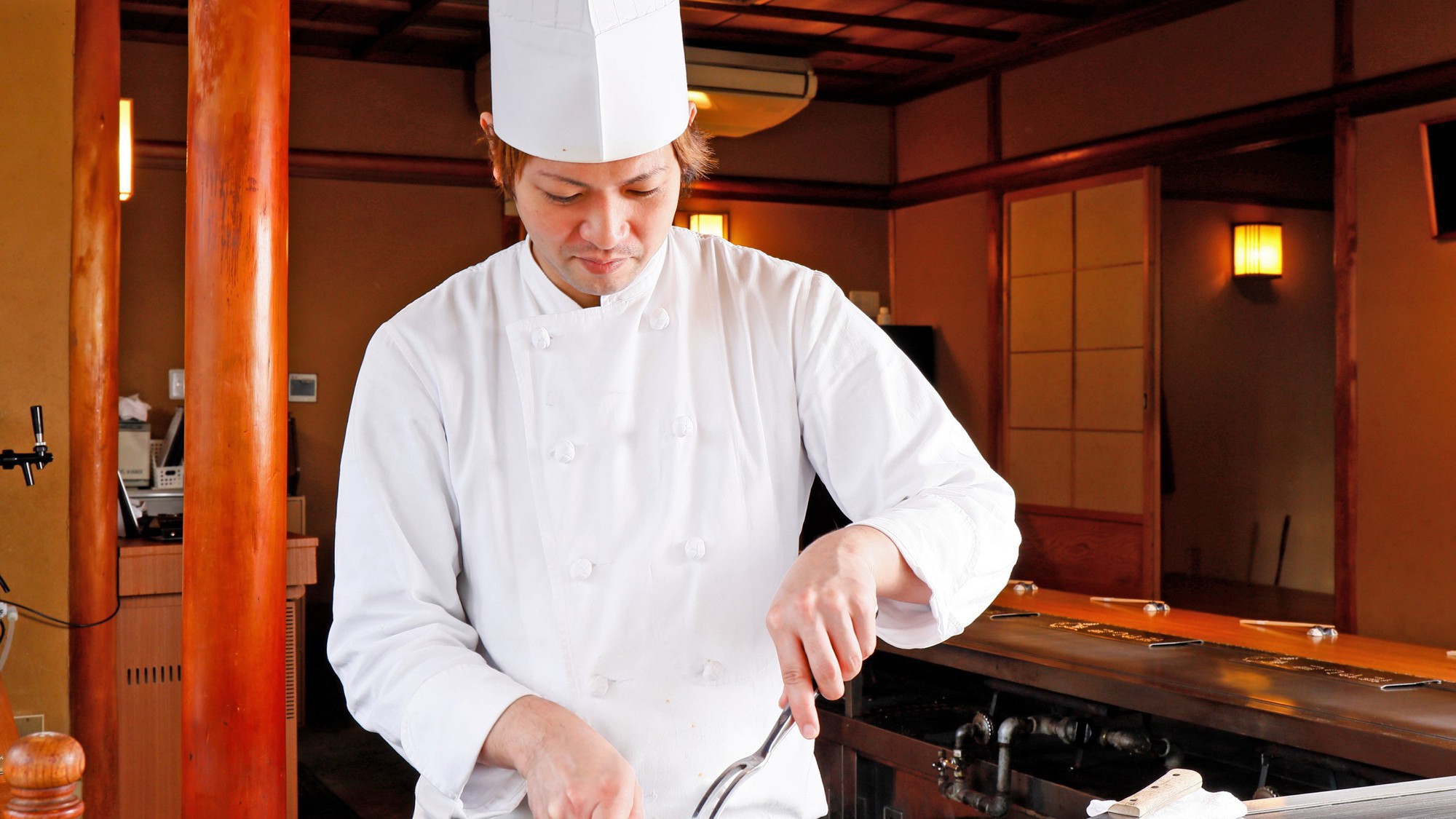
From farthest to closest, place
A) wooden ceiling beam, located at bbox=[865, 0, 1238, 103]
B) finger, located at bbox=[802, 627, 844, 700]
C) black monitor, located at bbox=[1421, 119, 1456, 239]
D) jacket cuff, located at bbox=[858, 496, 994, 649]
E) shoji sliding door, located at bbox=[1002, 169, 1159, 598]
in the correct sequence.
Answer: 1. shoji sliding door, located at bbox=[1002, 169, 1159, 598]
2. wooden ceiling beam, located at bbox=[865, 0, 1238, 103]
3. black monitor, located at bbox=[1421, 119, 1456, 239]
4. jacket cuff, located at bbox=[858, 496, 994, 649]
5. finger, located at bbox=[802, 627, 844, 700]

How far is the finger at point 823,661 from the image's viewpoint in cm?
99

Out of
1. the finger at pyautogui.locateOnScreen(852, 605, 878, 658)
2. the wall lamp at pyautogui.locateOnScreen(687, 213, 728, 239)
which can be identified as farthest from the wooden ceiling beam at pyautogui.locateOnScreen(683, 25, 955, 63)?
the finger at pyautogui.locateOnScreen(852, 605, 878, 658)

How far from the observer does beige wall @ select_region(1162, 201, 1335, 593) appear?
793 cm

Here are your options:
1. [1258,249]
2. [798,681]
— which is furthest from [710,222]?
[798,681]

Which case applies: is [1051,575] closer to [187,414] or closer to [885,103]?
[885,103]

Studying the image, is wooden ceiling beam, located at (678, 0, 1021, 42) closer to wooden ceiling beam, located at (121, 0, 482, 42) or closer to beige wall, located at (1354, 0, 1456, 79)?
wooden ceiling beam, located at (121, 0, 482, 42)

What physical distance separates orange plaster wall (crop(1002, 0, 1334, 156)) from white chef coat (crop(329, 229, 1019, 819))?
4.64m

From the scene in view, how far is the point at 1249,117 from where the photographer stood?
5.48 m

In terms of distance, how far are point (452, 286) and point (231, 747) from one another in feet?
6.35

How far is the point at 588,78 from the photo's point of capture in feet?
4.14

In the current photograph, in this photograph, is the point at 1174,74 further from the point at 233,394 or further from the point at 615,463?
the point at 615,463

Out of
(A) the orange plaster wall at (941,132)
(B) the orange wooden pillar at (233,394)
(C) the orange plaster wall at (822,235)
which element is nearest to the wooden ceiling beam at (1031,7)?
(A) the orange plaster wall at (941,132)

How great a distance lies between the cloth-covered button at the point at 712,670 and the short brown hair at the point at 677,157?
0.51 meters

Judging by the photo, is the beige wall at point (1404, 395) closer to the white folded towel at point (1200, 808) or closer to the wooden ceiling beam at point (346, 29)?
the wooden ceiling beam at point (346, 29)
